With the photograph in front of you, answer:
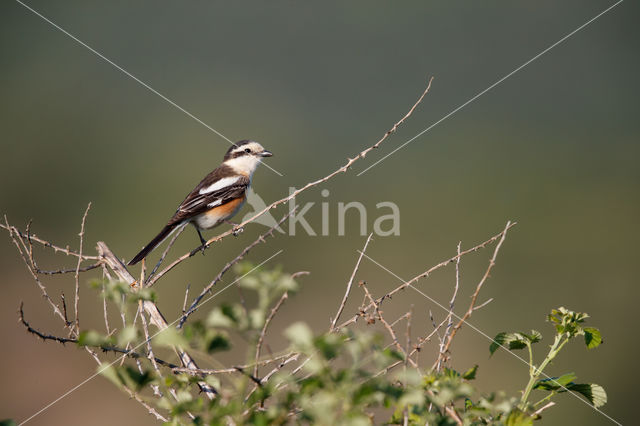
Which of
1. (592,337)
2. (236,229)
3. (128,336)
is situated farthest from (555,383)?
(236,229)

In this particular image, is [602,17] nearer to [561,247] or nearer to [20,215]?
[561,247]

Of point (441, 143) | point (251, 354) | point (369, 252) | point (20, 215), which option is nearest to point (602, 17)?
point (441, 143)

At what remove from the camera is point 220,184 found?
7.30 m

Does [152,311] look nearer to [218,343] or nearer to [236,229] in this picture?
[236,229]

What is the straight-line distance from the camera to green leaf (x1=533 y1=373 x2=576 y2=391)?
7.72 ft

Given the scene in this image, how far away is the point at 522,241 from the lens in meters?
14.6

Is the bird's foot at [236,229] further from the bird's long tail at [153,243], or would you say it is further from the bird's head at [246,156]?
the bird's head at [246,156]

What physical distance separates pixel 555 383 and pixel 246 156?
5885 mm

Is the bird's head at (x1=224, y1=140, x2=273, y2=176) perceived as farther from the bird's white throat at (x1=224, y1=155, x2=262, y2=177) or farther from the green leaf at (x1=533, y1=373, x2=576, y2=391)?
the green leaf at (x1=533, y1=373, x2=576, y2=391)

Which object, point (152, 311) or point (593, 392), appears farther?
point (152, 311)

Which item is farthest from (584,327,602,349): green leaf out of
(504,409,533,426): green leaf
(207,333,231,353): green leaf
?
(207,333,231,353): green leaf

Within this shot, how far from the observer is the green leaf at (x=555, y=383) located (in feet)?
7.72

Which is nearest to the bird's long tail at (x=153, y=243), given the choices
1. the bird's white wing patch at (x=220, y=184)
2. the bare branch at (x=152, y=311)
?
the bird's white wing patch at (x=220, y=184)

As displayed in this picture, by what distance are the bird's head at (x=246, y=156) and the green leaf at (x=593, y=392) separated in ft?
18.3
